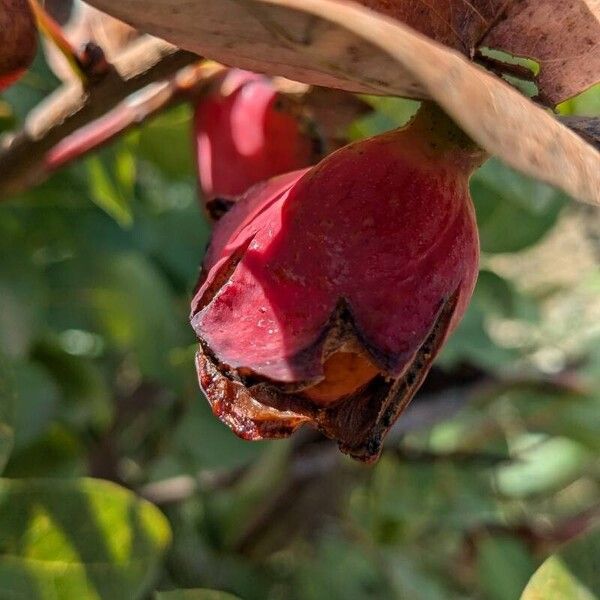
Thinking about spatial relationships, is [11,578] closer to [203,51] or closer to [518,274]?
[203,51]

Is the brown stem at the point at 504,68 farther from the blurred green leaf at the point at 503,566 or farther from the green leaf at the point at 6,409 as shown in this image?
the blurred green leaf at the point at 503,566

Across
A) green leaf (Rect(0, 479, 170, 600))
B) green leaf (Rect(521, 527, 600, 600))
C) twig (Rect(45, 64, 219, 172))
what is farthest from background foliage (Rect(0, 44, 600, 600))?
green leaf (Rect(521, 527, 600, 600))

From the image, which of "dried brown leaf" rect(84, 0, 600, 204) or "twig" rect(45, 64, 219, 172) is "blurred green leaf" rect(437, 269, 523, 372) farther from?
"dried brown leaf" rect(84, 0, 600, 204)

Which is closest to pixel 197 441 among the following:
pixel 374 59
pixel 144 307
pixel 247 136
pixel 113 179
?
pixel 144 307

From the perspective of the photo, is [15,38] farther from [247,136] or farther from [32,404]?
[32,404]

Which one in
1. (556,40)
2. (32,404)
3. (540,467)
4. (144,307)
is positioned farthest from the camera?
(540,467)

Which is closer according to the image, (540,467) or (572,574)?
(572,574)

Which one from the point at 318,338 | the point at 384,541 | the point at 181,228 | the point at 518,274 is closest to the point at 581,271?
the point at 518,274
